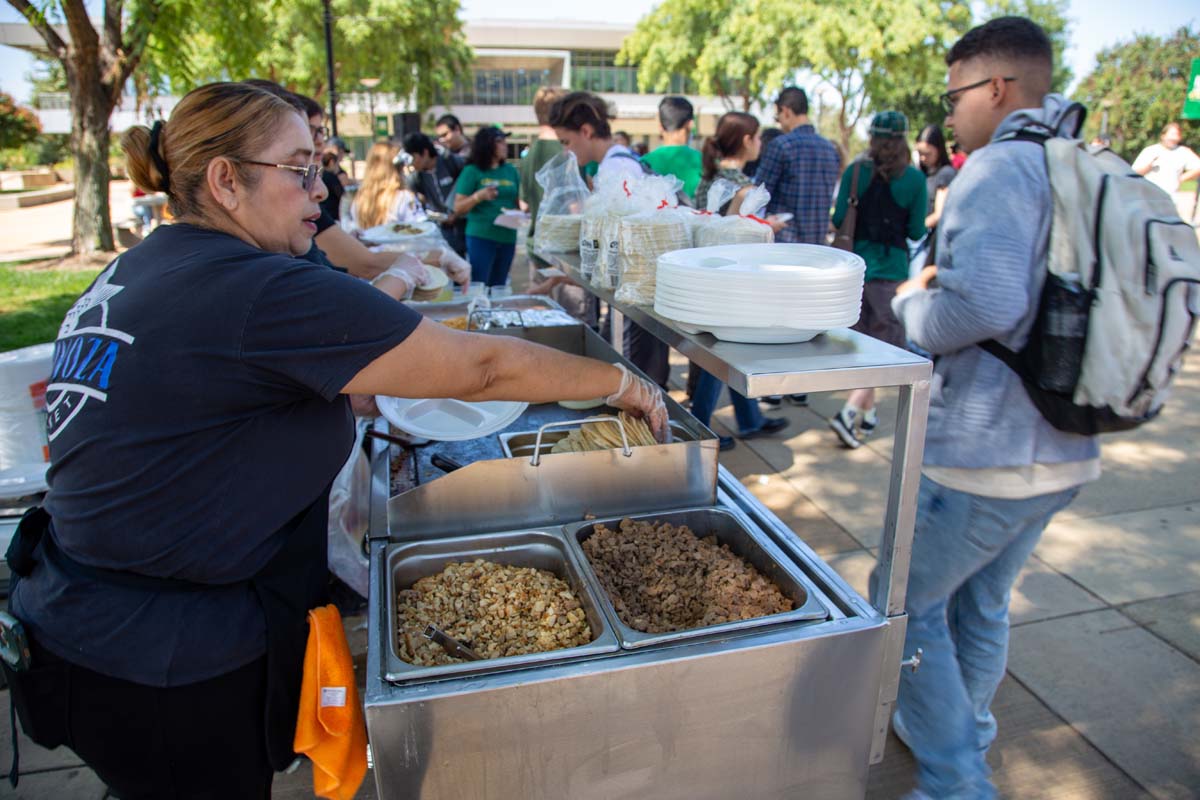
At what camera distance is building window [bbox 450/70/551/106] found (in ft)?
160

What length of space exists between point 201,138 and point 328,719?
118 cm

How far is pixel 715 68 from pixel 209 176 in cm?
3024

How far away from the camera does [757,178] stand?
17.4 ft

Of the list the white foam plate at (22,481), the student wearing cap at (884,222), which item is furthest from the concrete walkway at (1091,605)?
the white foam plate at (22,481)

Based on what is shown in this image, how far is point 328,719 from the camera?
158cm

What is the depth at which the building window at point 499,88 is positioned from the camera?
48906 millimetres

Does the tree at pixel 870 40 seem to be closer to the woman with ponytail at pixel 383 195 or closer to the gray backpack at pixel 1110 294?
the woman with ponytail at pixel 383 195

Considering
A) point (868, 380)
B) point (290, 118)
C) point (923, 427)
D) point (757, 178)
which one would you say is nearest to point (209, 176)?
point (290, 118)

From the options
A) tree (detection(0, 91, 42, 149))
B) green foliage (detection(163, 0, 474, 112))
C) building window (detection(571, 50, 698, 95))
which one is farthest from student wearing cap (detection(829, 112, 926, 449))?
building window (detection(571, 50, 698, 95))

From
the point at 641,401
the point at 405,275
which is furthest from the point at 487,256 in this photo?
the point at 641,401

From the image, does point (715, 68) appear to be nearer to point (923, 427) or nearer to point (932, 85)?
point (932, 85)

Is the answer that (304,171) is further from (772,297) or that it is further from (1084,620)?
(1084,620)

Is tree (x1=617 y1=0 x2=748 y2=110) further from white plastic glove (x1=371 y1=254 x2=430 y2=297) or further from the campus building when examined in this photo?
white plastic glove (x1=371 y1=254 x2=430 y2=297)

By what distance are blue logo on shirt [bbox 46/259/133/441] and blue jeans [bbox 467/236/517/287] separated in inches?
238
